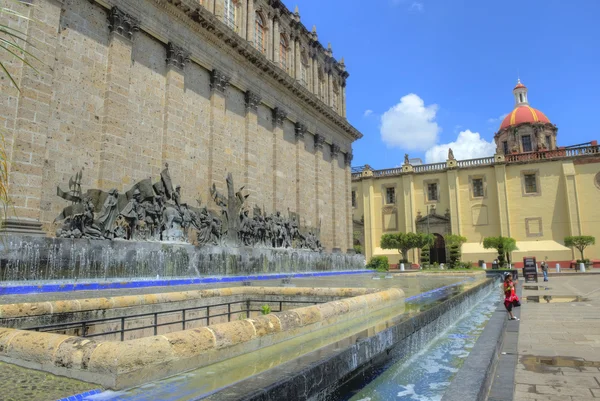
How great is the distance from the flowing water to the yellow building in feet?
125

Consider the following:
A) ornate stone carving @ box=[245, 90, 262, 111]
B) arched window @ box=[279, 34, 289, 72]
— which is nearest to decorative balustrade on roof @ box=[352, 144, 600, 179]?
arched window @ box=[279, 34, 289, 72]

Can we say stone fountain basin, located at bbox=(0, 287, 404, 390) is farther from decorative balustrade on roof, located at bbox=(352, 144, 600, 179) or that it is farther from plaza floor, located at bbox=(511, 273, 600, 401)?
decorative balustrade on roof, located at bbox=(352, 144, 600, 179)

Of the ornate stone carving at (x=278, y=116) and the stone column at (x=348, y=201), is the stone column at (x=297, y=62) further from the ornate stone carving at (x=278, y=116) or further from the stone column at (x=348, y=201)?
the stone column at (x=348, y=201)

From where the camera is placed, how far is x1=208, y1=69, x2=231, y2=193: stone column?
1870 cm

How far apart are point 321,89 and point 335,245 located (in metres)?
11.5

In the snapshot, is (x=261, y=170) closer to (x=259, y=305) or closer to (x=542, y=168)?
(x=259, y=305)

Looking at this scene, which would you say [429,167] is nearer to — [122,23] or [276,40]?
[276,40]

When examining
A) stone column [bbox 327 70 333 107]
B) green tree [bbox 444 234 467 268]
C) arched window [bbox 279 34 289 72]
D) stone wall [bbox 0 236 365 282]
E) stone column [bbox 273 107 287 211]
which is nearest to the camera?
stone wall [bbox 0 236 365 282]

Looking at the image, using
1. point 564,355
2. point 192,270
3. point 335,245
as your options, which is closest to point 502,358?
point 564,355

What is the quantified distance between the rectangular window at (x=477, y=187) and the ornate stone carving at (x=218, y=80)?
32329 millimetres

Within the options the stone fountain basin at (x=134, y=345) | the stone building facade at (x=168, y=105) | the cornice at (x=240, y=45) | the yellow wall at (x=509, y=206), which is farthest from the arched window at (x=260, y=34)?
the yellow wall at (x=509, y=206)

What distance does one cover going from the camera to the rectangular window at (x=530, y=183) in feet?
136

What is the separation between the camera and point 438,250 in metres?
45.0

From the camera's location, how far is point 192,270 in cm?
1305
